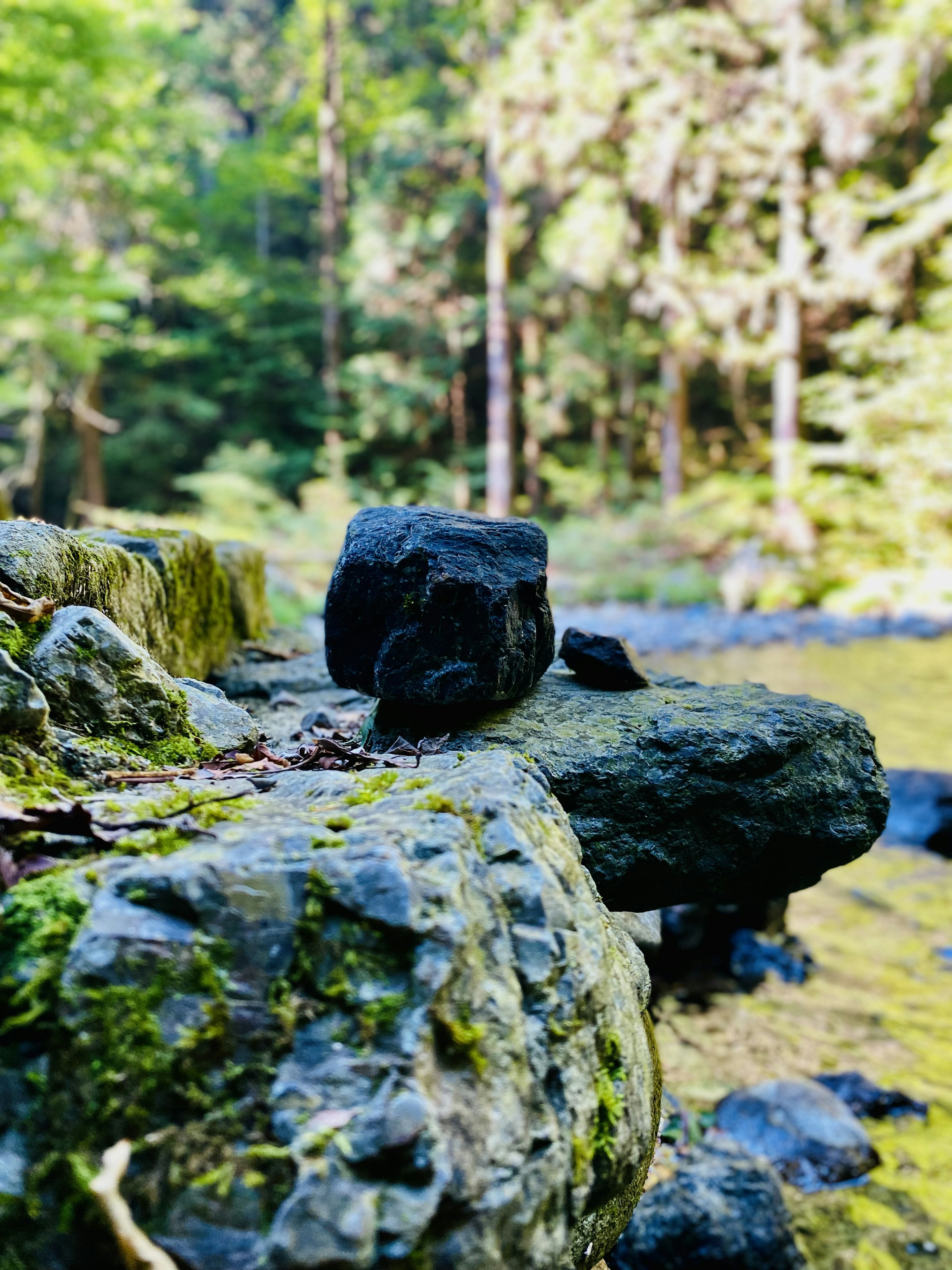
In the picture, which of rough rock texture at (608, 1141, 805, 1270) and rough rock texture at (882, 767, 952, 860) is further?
rough rock texture at (882, 767, 952, 860)

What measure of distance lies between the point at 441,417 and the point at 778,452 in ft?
31.7

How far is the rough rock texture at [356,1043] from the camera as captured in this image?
1.11m

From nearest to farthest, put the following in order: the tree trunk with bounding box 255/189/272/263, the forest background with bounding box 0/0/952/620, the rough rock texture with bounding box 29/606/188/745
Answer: the rough rock texture with bounding box 29/606/188/745 → the forest background with bounding box 0/0/952/620 → the tree trunk with bounding box 255/189/272/263

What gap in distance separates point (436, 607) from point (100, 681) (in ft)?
2.89

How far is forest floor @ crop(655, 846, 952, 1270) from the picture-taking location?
9.29 feet

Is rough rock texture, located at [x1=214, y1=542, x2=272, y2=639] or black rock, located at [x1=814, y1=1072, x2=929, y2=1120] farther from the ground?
rough rock texture, located at [x1=214, y1=542, x2=272, y2=639]

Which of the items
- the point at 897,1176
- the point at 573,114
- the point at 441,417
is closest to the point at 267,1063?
the point at 897,1176

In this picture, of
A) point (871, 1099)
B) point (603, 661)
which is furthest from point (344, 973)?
point (871, 1099)

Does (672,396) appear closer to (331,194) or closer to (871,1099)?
(331,194)

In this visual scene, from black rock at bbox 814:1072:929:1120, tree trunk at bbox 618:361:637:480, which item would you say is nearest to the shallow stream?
black rock at bbox 814:1072:929:1120

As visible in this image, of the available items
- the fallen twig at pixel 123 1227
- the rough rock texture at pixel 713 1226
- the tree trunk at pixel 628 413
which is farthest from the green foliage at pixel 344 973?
the tree trunk at pixel 628 413

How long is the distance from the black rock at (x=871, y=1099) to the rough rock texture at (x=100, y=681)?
3.07 meters

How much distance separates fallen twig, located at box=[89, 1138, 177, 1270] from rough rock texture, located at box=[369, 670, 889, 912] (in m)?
1.37

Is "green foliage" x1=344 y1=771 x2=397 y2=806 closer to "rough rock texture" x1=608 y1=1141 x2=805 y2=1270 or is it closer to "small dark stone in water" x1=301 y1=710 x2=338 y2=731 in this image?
"small dark stone in water" x1=301 y1=710 x2=338 y2=731
